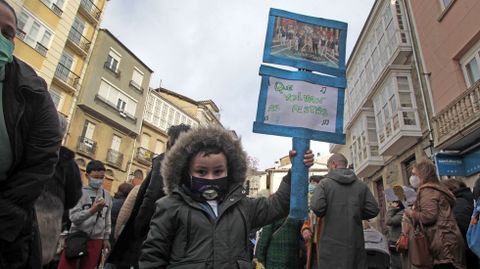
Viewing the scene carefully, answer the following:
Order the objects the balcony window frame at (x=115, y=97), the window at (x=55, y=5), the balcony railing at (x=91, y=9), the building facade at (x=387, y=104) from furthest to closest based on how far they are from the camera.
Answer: the balcony window frame at (x=115, y=97)
the balcony railing at (x=91, y=9)
the window at (x=55, y=5)
the building facade at (x=387, y=104)

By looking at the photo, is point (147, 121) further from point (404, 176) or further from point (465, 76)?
point (465, 76)

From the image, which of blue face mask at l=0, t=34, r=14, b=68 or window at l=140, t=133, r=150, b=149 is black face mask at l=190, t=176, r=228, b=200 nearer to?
blue face mask at l=0, t=34, r=14, b=68

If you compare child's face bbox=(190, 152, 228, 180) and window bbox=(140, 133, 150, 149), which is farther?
window bbox=(140, 133, 150, 149)

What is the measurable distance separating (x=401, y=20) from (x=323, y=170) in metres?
34.6

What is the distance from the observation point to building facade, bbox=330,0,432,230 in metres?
14.7

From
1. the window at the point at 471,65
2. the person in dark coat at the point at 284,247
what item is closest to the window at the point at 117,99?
the window at the point at 471,65

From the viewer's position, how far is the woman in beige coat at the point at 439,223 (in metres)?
3.40

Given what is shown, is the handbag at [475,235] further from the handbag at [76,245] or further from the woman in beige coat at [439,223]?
the handbag at [76,245]

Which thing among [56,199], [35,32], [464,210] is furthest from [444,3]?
[35,32]

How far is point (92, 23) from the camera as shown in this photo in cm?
2334

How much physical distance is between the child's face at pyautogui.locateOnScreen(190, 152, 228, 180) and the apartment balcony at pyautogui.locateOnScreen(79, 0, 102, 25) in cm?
2392

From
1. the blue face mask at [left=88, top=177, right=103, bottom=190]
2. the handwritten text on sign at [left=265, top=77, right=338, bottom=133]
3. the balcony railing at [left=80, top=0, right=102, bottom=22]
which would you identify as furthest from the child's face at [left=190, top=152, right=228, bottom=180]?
the balcony railing at [left=80, top=0, right=102, bottom=22]

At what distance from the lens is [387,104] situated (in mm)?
17016

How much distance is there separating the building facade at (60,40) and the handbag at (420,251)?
18.3 meters
